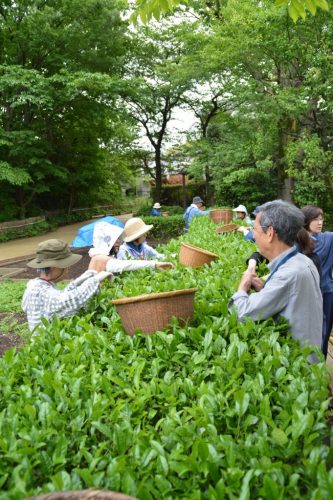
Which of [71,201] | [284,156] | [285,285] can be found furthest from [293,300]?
[71,201]

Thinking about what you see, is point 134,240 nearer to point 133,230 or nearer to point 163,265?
point 133,230

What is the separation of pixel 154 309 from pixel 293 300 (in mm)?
784

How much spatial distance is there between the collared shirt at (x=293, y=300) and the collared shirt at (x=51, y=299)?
1.11 metres

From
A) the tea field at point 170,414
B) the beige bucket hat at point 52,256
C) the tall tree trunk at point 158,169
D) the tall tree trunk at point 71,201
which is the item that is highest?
the tall tree trunk at point 158,169

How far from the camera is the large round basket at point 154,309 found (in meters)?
2.53

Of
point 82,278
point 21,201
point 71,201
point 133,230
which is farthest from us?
point 71,201

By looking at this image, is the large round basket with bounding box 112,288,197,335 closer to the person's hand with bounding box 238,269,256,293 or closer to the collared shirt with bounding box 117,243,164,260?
the person's hand with bounding box 238,269,256,293

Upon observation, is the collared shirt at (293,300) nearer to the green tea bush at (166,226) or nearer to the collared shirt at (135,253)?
the collared shirt at (135,253)

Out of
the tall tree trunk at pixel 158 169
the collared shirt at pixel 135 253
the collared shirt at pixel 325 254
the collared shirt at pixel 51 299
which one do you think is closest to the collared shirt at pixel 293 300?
the collared shirt at pixel 51 299

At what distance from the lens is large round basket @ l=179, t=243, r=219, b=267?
14.9 ft

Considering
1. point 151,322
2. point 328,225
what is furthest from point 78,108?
point 151,322

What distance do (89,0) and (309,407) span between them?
2207cm

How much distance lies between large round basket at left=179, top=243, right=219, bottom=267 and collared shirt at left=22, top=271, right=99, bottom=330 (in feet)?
5.01

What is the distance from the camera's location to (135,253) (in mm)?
5254
